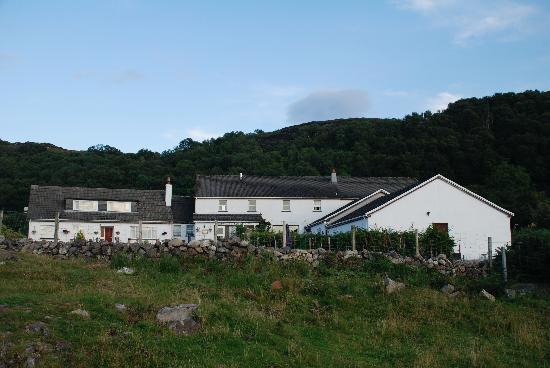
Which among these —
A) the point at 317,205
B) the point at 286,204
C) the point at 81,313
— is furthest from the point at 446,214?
the point at 81,313

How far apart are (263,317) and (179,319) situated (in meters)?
2.05

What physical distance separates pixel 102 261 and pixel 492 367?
45.1 ft

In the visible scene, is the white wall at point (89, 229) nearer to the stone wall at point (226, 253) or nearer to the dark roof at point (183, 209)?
the dark roof at point (183, 209)

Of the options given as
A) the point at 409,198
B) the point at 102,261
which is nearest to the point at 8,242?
the point at 102,261

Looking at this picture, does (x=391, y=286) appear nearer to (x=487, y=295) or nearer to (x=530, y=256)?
(x=487, y=295)

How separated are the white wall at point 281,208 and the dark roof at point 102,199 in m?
4.18

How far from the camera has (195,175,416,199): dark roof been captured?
51406 millimetres

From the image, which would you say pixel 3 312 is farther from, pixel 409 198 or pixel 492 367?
pixel 409 198

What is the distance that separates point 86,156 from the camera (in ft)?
261

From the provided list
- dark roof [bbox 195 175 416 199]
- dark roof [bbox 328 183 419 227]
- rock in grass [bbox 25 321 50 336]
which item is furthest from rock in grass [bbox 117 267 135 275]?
dark roof [bbox 195 175 416 199]

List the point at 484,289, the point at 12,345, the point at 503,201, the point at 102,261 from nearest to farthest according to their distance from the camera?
the point at 12,345 < the point at 484,289 < the point at 102,261 < the point at 503,201

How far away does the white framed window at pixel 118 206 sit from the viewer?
4986 centimetres

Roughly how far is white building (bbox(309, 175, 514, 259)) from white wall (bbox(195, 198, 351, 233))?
1678cm

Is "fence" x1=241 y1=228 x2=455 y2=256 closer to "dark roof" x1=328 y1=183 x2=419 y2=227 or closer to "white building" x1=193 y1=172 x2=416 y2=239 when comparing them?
"dark roof" x1=328 y1=183 x2=419 y2=227
